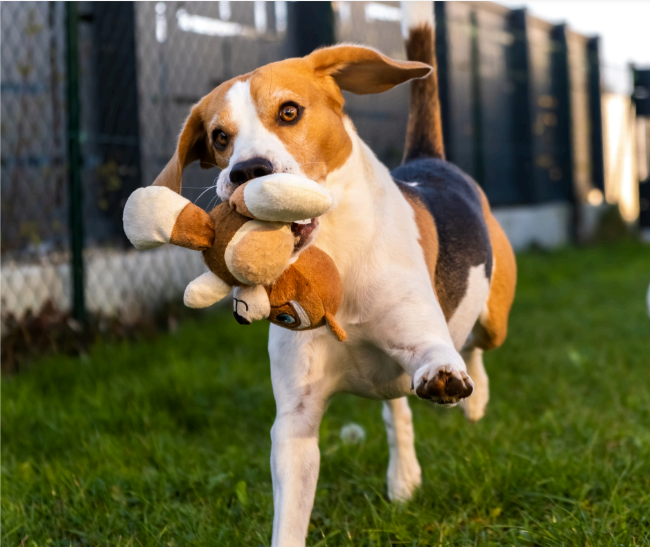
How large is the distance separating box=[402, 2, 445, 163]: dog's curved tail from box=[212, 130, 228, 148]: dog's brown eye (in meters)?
1.21

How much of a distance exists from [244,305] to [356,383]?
1.79 ft

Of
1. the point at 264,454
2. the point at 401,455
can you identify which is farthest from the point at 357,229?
the point at 264,454

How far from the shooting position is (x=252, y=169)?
6.18 feet

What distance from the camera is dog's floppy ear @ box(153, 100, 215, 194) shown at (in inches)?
87.6

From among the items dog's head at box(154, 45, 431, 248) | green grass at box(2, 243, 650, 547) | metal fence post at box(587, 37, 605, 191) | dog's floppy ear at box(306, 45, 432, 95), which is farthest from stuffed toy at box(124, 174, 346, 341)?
metal fence post at box(587, 37, 605, 191)

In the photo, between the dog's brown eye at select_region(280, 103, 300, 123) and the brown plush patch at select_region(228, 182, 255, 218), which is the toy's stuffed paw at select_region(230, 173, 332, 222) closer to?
the brown plush patch at select_region(228, 182, 255, 218)

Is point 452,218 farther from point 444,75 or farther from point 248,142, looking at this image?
point 444,75

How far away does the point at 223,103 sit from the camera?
2.10 metres

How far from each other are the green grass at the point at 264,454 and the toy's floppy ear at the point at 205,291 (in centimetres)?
89

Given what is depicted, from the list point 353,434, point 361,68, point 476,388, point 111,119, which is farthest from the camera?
point 111,119

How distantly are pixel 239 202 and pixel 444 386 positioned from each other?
2.10 ft

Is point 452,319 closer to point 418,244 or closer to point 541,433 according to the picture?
point 418,244

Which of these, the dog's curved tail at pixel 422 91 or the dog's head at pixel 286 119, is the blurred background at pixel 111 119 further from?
the dog's curved tail at pixel 422 91

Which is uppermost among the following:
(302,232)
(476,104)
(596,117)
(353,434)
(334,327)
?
(302,232)
